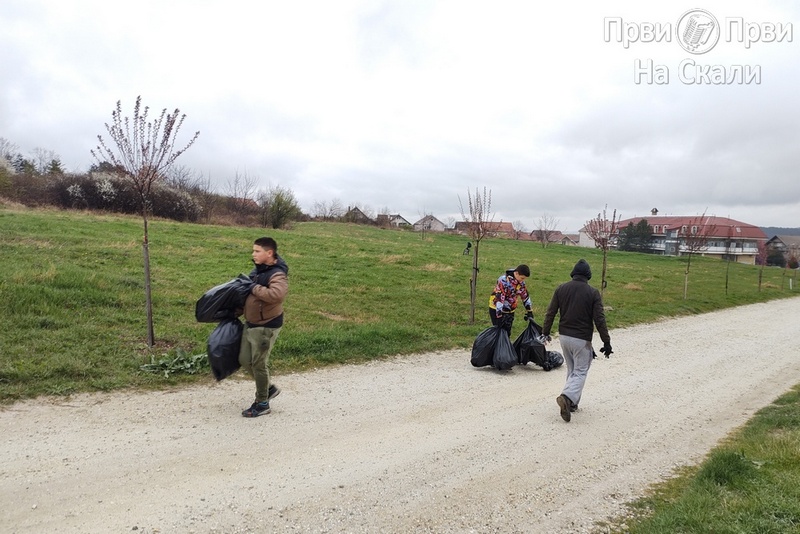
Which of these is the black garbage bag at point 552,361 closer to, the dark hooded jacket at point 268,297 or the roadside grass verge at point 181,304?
the roadside grass verge at point 181,304

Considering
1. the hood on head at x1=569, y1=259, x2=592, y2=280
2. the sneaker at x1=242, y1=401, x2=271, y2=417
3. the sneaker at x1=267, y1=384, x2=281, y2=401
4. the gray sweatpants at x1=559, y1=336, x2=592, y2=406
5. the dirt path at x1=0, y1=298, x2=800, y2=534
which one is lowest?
the dirt path at x1=0, y1=298, x2=800, y2=534

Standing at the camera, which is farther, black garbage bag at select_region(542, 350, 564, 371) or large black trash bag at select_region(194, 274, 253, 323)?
black garbage bag at select_region(542, 350, 564, 371)

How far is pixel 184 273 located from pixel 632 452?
11.6m

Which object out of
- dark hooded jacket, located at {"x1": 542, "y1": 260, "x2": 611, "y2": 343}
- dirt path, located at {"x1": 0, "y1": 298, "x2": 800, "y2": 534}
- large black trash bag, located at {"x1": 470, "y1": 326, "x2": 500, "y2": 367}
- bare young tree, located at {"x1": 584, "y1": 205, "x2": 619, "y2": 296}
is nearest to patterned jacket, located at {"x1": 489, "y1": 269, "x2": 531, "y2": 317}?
large black trash bag, located at {"x1": 470, "y1": 326, "x2": 500, "y2": 367}

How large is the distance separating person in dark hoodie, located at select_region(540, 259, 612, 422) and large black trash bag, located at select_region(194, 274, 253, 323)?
147 inches

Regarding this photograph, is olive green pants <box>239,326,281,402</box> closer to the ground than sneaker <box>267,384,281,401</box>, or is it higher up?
higher up

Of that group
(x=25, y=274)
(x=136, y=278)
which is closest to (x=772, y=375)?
(x=136, y=278)

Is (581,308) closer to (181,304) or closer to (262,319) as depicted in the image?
(262,319)

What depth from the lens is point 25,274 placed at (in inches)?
365

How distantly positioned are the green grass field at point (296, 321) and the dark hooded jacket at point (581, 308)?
66.9 inches

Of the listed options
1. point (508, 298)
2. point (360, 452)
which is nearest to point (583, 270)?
point (508, 298)

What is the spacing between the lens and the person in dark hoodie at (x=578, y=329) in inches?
223

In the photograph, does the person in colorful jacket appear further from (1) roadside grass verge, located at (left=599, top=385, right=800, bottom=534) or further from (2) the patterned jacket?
(1) roadside grass verge, located at (left=599, top=385, right=800, bottom=534)

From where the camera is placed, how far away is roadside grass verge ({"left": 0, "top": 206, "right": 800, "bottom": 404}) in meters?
6.40
